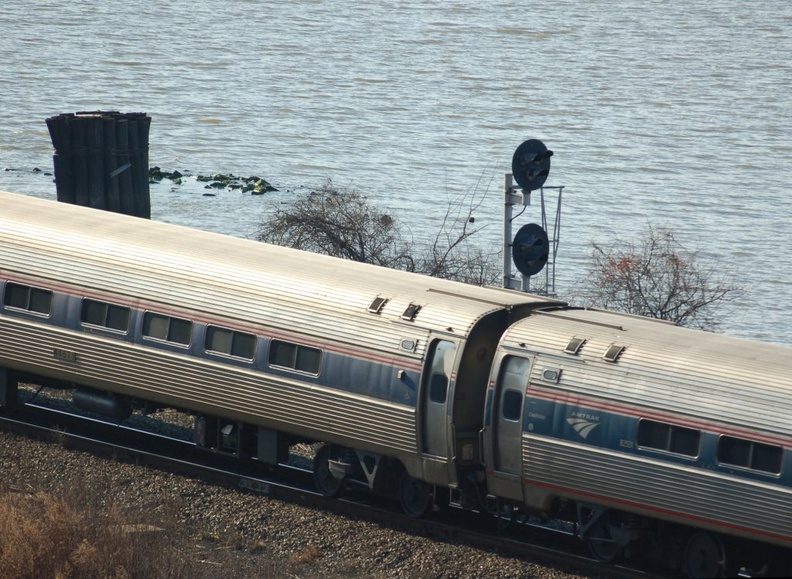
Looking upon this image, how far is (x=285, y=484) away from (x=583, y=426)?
470cm

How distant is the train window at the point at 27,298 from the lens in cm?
1859

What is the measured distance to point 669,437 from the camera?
46.9 feet

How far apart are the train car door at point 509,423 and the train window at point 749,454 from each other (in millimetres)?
2453

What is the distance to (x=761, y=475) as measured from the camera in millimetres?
13680

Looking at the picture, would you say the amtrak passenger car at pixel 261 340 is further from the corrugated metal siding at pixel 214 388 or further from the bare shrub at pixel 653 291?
the bare shrub at pixel 653 291

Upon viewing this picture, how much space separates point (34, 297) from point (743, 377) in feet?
32.2

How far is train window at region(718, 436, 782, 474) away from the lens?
44.8 ft

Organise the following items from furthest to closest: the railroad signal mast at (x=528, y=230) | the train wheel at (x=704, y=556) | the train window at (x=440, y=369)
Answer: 1. the railroad signal mast at (x=528, y=230)
2. the train window at (x=440, y=369)
3. the train wheel at (x=704, y=556)

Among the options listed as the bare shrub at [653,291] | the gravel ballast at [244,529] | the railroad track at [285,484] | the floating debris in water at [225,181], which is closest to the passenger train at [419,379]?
the railroad track at [285,484]

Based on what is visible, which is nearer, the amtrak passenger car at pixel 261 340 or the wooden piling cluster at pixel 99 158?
the amtrak passenger car at pixel 261 340

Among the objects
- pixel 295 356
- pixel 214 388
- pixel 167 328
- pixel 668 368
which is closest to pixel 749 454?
pixel 668 368

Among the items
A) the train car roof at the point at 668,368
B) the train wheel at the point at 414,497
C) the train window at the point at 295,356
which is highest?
the train car roof at the point at 668,368

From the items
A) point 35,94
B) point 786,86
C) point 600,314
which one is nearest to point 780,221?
point 786,86

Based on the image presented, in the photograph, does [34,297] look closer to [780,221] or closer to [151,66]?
[780,221]
